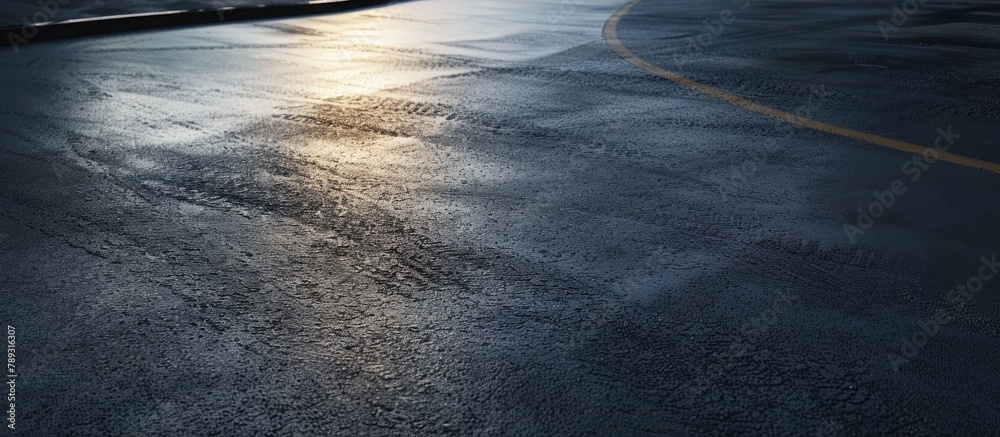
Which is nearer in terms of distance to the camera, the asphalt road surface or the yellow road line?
the asphalt road surface

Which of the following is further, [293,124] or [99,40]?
[99,40]

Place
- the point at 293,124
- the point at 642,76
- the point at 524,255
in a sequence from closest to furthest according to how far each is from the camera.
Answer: the point at 524,255 < the point at 293,124 < the point at 642,76

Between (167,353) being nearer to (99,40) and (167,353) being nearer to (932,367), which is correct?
(932,367)

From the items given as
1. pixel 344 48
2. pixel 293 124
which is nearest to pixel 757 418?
pixel 293 124

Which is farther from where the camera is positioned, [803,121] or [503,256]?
[803,121]

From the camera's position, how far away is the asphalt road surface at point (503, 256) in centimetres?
287

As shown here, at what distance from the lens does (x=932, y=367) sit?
3053mm

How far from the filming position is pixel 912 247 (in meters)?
4.10

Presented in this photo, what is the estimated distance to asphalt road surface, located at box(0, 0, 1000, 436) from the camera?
2867 millimetres

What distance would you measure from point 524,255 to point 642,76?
4793 millimetres

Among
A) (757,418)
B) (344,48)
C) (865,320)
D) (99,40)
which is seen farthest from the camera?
(99,40)

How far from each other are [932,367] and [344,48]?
865cm

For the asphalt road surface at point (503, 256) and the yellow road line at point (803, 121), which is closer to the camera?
the asphalt road surface at point (503, 256)

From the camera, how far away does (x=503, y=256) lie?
4027 millimetres
